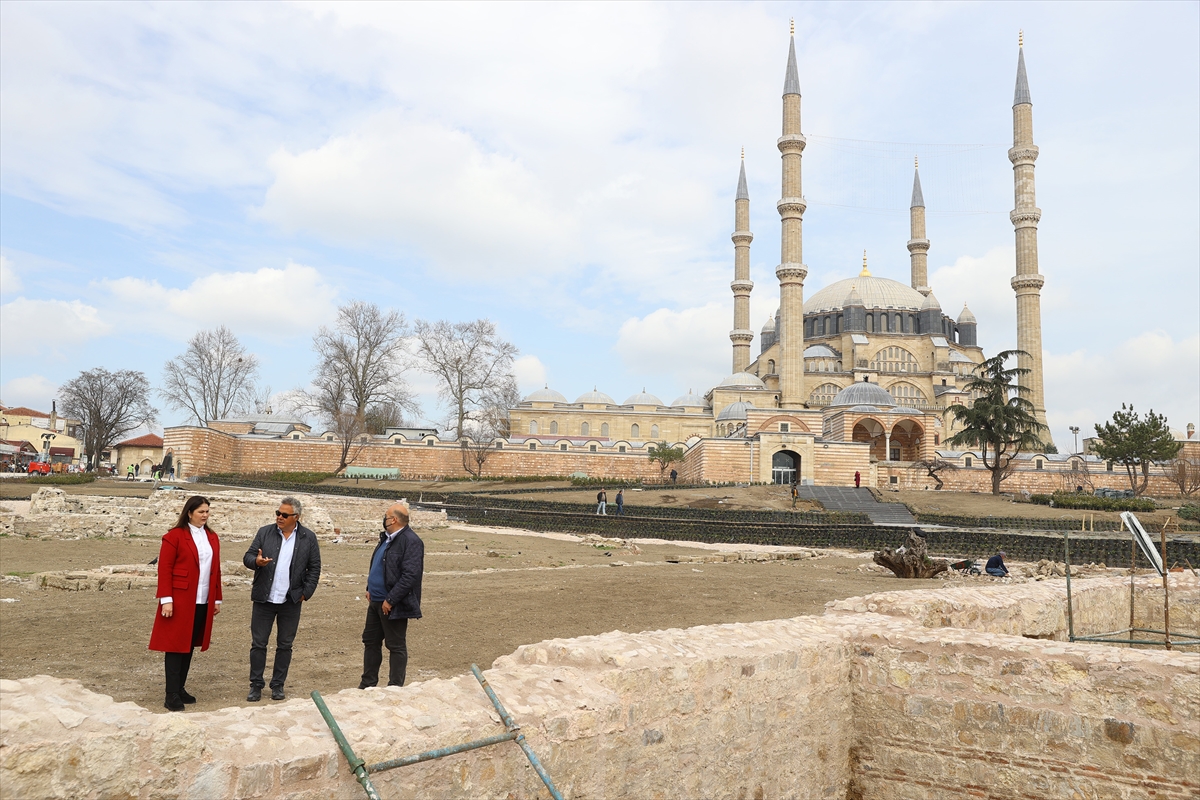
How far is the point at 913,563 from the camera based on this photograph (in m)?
13.1

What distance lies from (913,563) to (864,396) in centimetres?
3303

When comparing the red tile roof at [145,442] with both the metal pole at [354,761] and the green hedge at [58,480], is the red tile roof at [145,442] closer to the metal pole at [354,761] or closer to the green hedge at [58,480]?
the green hedge at [58,480]

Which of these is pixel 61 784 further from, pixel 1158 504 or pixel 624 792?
pixel 1158 504

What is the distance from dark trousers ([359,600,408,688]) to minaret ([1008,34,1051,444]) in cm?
4737

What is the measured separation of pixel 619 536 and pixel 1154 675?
16.9m

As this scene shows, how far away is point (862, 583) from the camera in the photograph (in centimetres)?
1214

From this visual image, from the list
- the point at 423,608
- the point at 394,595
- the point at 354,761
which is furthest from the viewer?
the point at 423,608

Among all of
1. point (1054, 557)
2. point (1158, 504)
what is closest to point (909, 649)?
point (1054, 557)

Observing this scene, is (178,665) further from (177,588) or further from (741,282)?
(741,282)

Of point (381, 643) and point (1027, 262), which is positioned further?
point (1027, 262)

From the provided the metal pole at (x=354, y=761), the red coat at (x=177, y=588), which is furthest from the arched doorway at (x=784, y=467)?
the metal pole at (x=354, y=761)

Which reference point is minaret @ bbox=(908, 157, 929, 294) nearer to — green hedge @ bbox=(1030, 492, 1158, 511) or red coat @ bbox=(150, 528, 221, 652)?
green hedge @ bbox=(1030, 492, 1158, 511)

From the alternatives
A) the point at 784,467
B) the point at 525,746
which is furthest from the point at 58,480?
the point at 525,746

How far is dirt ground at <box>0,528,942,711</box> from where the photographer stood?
5.71 meters
